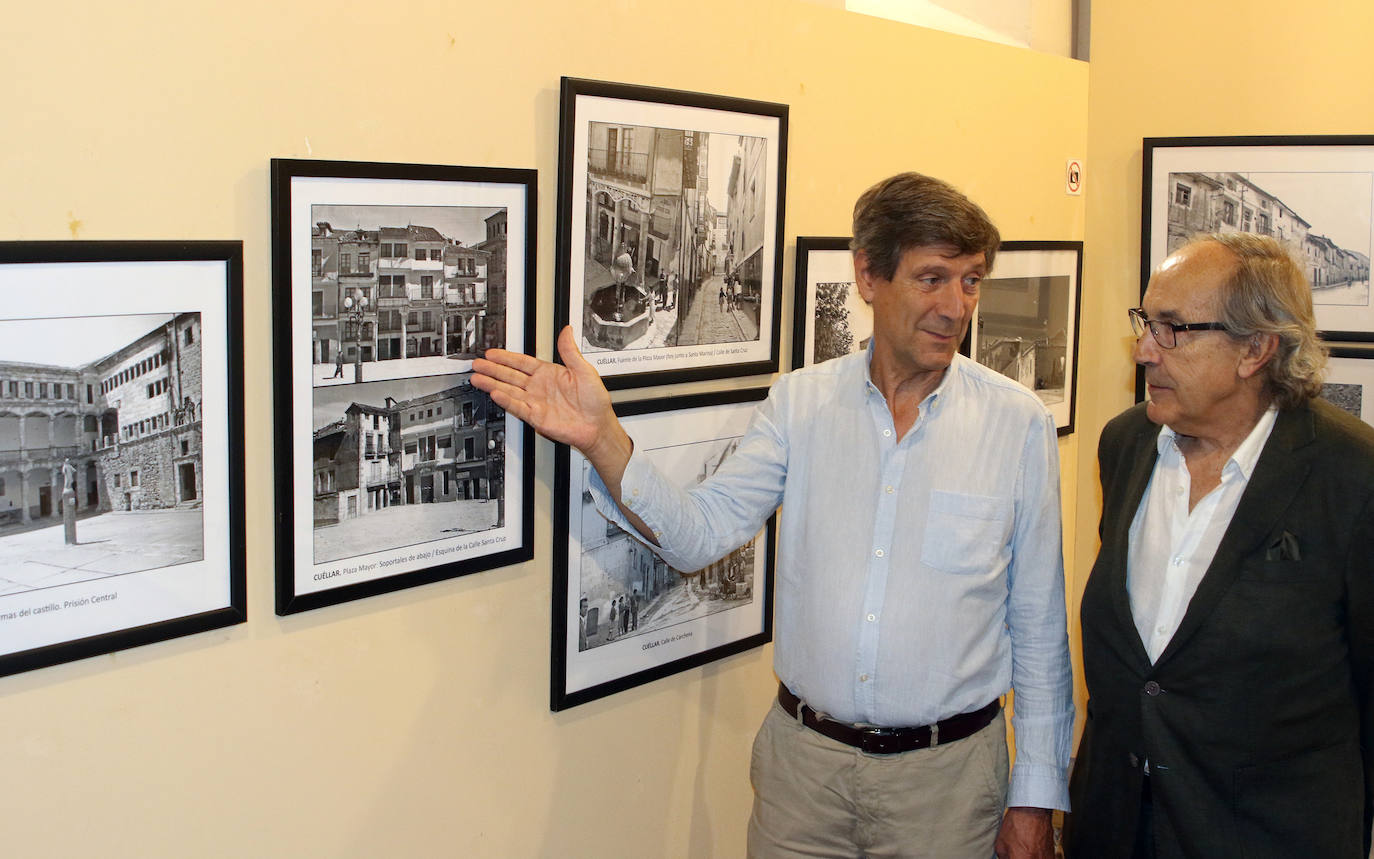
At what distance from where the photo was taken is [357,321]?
203 centimetres

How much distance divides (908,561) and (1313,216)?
2.35 meters

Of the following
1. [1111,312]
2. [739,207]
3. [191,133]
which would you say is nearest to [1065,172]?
[1111,312]

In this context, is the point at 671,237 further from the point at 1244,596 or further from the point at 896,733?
the point at 1244,596

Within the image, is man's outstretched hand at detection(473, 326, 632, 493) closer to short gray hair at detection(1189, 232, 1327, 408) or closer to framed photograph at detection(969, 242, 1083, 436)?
short gray hair at detection(1189, 232, 1327, 408)

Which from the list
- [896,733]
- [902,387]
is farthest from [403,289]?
[896,733]

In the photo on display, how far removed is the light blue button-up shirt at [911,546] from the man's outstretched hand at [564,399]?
0.09m

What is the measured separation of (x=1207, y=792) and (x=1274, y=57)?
8.70 ft

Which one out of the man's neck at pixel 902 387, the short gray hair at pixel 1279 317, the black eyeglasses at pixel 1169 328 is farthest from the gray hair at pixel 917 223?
the short gray hair at pixel 1279 317

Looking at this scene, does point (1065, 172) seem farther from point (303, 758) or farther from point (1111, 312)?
point (303, 758)

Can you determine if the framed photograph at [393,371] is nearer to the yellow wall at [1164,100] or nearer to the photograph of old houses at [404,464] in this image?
the photograph of old houses at [404,464]

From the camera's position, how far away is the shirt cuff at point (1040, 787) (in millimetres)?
2381

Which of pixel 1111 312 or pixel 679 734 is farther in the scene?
pixel 1111 312

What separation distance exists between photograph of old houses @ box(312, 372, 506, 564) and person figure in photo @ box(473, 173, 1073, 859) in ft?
0.59

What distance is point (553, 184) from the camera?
7.69 feet
